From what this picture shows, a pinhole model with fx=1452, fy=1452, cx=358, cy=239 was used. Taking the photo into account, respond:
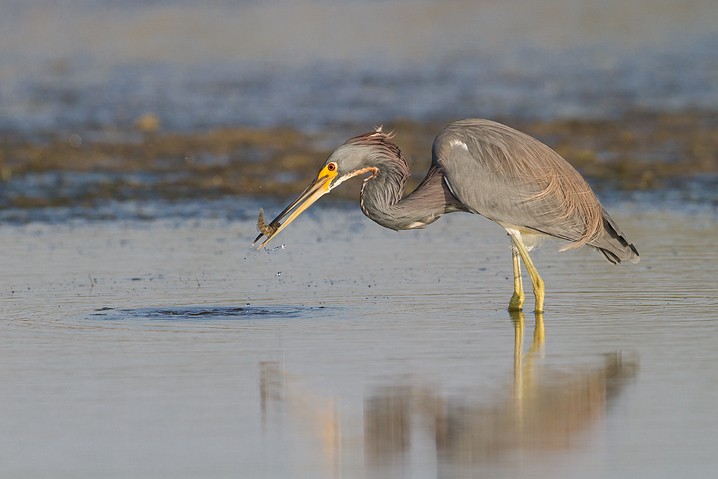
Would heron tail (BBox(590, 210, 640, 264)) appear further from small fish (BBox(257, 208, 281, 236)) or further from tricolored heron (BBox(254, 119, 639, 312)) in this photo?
small fish (BBox(257, 208, 281, 236))

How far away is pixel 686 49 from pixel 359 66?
6.75m

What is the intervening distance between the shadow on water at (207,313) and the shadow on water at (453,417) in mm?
1630

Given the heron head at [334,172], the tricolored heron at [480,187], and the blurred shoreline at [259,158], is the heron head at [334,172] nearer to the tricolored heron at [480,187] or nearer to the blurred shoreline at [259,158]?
the tricolored heron at [480,187]


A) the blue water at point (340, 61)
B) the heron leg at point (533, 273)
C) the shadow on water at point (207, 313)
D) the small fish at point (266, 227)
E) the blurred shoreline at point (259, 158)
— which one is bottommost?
the shadow on water at point (207, 313)

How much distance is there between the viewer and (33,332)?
894 centimetres

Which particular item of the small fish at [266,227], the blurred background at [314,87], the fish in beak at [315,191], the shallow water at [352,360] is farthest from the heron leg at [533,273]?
the blurred background at [314,87]

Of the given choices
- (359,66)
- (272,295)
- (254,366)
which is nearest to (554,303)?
(272,295)

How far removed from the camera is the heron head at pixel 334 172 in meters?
9.62

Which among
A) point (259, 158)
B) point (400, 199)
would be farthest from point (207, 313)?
point (259, 158)

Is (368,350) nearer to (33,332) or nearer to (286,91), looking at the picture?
(33,332)

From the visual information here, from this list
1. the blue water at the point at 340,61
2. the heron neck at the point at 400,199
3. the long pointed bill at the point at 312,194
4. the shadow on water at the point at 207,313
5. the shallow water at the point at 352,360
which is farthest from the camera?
the blue water at the point at 340,61

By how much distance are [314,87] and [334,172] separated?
52.1ft

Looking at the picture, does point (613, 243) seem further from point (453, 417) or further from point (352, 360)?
point (453, 417)

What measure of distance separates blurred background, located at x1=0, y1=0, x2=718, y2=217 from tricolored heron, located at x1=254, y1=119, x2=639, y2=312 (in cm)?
538
